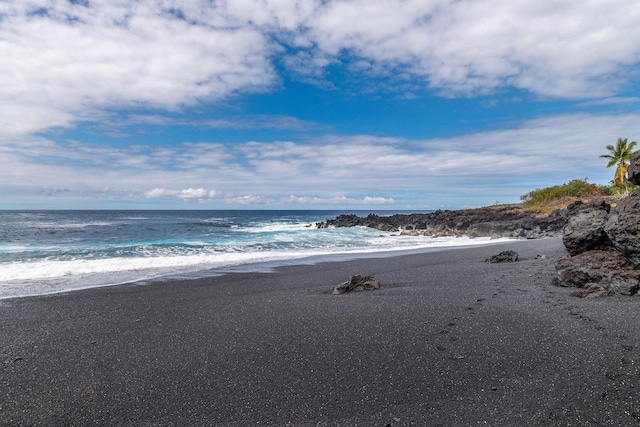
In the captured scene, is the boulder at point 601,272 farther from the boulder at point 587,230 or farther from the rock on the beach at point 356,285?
the rock on the beach at point 356,285

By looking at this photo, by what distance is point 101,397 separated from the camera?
Answer: 386 centimetres

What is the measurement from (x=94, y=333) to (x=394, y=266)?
10314 millimetres

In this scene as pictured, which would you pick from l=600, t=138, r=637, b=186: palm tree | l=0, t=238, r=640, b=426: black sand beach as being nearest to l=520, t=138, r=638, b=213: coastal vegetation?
l=600, t=138, r=637, b=186: palm tree

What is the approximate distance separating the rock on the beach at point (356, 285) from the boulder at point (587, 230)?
5.19 meters

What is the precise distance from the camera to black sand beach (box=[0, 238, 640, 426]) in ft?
11.3

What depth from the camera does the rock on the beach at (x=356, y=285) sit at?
8867 mm

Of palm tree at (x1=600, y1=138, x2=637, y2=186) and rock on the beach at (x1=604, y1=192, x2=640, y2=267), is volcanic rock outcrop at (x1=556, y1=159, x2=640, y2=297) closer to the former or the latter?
rock on the beach at (x1=604, y1=192, x2=640, y2=267)

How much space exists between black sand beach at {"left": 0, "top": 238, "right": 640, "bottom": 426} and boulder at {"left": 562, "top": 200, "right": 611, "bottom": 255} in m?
1.93

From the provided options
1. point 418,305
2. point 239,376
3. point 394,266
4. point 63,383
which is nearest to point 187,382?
point 239,376

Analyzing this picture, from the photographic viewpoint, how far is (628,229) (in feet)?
23.2

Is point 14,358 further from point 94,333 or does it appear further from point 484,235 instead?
point 484,235

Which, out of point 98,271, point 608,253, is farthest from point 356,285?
point 98,271

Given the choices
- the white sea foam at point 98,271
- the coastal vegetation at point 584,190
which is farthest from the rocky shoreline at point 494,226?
the white sea foam at point 98,271

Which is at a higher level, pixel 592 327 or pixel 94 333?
pixel 592 327
